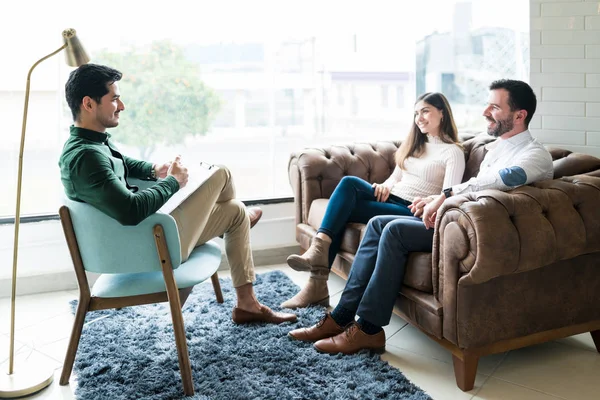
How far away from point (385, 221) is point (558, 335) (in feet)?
2.83

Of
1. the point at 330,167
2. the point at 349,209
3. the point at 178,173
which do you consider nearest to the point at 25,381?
the point at 178,173

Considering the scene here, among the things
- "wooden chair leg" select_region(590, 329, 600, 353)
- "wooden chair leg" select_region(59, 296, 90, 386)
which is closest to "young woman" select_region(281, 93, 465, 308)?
"wooden chair leg" select_region(590, 329, 600, 353)

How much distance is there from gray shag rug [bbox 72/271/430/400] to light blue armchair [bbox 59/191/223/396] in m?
0.14

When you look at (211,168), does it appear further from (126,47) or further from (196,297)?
(126,47)

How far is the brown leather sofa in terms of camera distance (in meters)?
2.33

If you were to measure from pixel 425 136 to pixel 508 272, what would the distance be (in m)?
1.18

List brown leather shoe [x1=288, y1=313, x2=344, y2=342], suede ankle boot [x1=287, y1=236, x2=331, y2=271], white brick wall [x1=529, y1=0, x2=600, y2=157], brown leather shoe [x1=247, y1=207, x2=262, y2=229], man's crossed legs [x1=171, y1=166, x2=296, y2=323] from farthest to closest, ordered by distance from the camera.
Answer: white brick wall [x1=529, y1=0, x2=600, y2=157], brown leather shoe [x1=247, y1=207, x2=262, y2=229], suede ankle boot [x1=287, y1=236, x2=331, y2=271], man's crossed legs [x1=171, y1=166, x2=296, y2=323], brown leather shoe [x1=288, y1=313, x2=344, y2=342]

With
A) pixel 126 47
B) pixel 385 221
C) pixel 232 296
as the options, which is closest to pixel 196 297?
pixel 232 296

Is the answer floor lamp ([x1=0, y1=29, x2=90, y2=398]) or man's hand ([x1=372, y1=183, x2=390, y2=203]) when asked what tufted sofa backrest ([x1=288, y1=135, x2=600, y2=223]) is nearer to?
man's hand ([x1=372, y1=183, x2=390, y2=203])

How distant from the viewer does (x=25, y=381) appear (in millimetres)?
2545

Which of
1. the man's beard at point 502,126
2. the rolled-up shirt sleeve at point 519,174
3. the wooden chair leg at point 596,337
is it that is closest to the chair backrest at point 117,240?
the rolled-up shirt sleeve at point 519,174

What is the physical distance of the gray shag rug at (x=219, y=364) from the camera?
244 centimetres

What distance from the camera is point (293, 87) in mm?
4336

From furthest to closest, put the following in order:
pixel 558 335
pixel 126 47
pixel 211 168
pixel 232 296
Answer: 1. pixel 126 47
2. pixel 232 296
3. pixel 211 168
4. pixel 558 335
